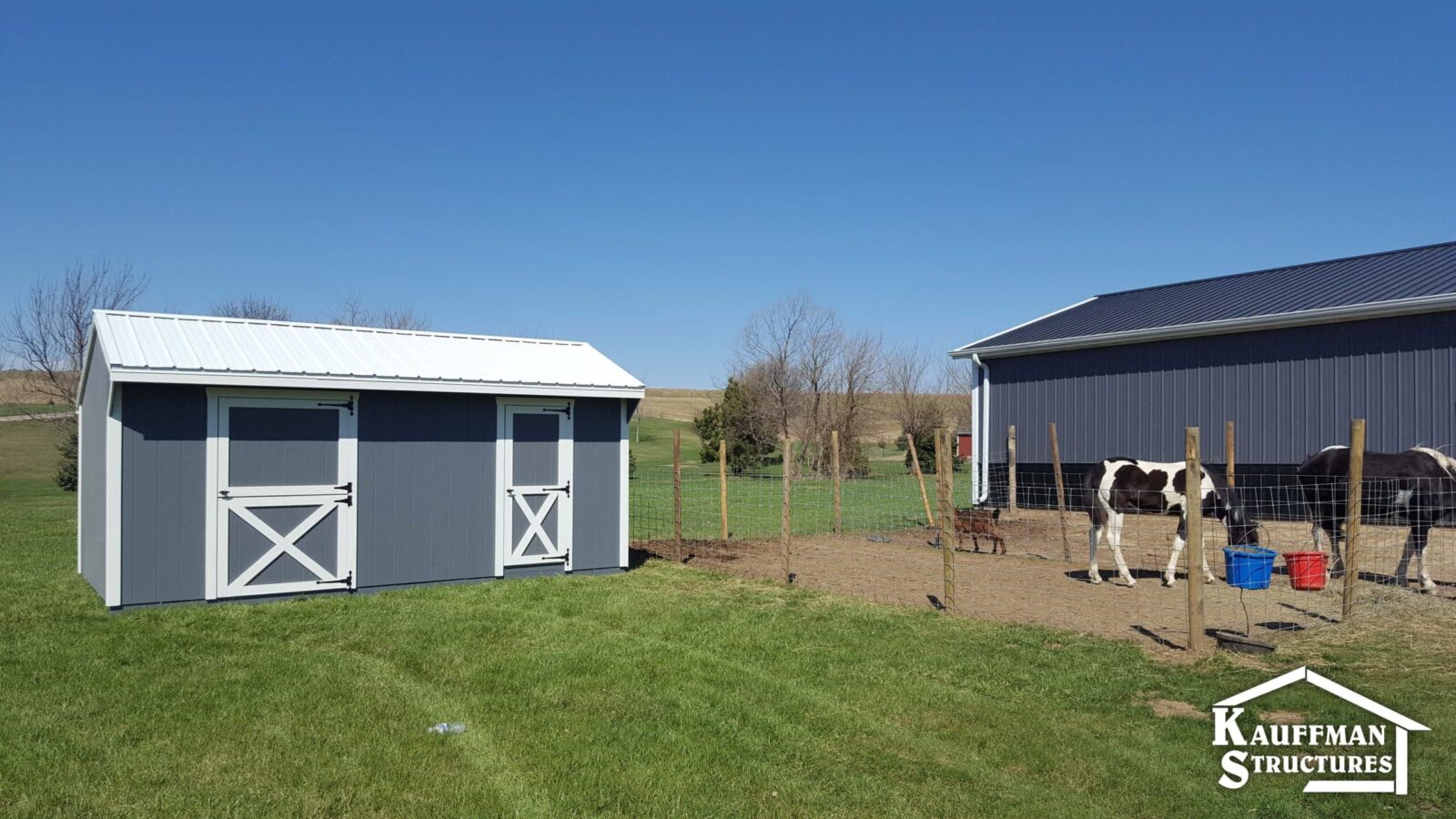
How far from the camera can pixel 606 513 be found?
1289 cm

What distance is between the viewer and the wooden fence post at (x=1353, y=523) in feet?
29.1

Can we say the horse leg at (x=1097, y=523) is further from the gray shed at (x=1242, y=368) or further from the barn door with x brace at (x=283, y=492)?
the barn door with x brace at (x=283, y=492)

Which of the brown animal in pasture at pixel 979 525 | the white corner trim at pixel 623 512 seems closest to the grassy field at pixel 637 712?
the white corner trim at pixel 623 512

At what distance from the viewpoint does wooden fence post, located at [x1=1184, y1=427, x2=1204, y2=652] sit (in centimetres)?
786

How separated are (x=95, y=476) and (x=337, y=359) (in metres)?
2.96

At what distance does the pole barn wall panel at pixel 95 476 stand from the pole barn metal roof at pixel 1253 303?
17.0 m

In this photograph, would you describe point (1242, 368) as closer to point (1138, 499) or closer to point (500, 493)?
point (1138, 499)

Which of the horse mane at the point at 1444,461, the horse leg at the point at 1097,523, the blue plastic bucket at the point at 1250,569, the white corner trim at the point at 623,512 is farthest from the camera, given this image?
the white corner trim at the point at 623,512

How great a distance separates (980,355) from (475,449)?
555 inches

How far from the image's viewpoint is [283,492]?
1073 cm

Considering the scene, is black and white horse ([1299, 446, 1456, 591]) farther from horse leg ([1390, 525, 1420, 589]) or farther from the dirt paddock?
the dirt paddock

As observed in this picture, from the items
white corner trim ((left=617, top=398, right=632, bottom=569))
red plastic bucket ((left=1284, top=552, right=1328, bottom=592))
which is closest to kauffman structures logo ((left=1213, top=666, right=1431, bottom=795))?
red plastic bucket ((left=1284, top=552, right=1328, bottom=592))

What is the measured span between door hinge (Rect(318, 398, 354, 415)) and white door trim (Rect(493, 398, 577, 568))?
1.68 metres

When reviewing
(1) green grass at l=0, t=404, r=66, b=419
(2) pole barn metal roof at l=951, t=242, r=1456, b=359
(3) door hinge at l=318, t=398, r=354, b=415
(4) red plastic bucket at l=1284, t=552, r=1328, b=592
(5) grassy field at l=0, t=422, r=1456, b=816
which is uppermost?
(2) pole barn metal roof at l=951, t=242, r=1456, b=359
